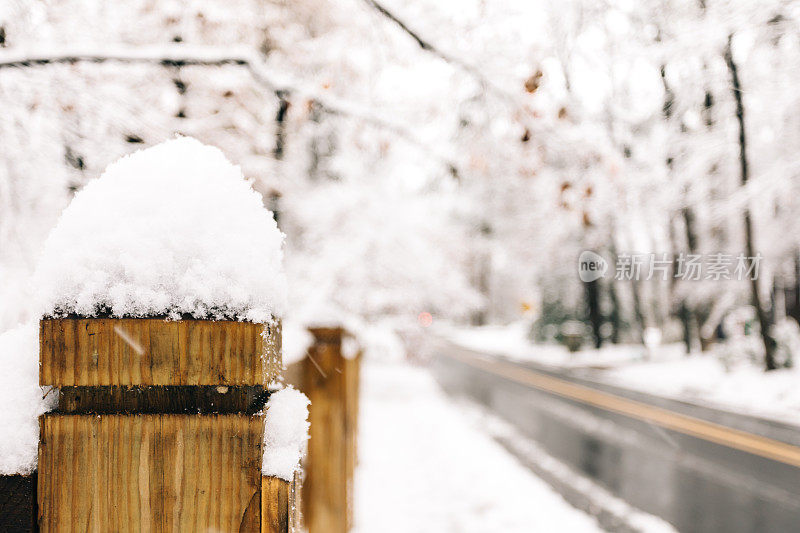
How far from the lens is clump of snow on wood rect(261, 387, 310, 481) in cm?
69

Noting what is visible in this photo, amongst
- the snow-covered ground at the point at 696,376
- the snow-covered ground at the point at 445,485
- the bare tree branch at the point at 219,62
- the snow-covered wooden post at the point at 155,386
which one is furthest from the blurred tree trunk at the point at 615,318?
the snow-covered wooden post at the point at 155,386

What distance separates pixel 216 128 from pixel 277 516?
421 centimetres

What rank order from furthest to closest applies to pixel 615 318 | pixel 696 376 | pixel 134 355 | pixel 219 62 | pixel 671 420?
pixel 615 318 → pixel 696 376 → pixel 671 420 → pixel 219 62 → pixel 134 355

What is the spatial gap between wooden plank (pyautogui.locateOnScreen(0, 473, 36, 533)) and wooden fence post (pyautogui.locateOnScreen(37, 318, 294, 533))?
14 mm

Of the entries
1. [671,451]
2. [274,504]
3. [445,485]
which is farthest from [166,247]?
[671,451]

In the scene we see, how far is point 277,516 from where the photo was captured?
0.67 m

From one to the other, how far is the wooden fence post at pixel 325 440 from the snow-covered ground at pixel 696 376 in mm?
10873

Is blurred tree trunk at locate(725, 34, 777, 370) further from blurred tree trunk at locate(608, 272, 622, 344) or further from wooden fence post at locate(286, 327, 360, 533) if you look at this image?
wooden fence post at locate(286, 327, 360, 533)

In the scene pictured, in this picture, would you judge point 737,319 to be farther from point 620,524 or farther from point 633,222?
point 620,524

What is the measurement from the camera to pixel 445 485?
5.63 metres

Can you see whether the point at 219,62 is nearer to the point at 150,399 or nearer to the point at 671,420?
the point at 150,399

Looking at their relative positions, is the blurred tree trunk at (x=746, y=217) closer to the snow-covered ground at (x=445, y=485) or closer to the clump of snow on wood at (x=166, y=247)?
the snow-covered ground at (x=445, y=485)

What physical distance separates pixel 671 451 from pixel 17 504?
877 cm

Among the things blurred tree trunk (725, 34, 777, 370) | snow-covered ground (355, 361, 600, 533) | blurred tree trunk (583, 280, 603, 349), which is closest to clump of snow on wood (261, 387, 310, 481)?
snow-covered ground (355, 361, 600, 533)
